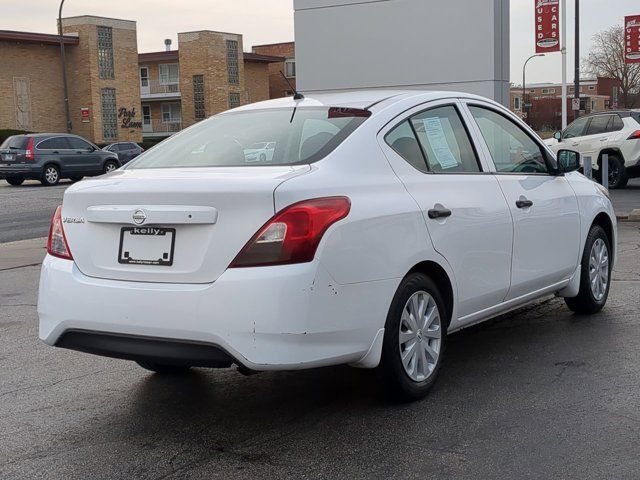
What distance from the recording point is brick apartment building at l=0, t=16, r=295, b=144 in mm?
49312

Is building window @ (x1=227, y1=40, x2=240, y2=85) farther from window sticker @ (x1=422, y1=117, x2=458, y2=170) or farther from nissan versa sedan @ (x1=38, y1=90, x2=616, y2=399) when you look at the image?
window sticker @ (x1=422, y1=117, x2=458, y2=170)

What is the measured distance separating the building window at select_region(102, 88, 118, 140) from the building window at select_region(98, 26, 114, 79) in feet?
3.32

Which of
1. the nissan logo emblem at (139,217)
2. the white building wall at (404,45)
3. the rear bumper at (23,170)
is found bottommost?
the rear bumper at (23,170)

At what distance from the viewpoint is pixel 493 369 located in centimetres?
532

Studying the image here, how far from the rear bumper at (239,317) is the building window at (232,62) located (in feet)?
198

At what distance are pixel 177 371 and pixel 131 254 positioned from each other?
1463 millimetres

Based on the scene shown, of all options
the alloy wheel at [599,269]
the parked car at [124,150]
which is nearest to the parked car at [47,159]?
the parked car at [124,150]

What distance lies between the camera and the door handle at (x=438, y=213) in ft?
15.4

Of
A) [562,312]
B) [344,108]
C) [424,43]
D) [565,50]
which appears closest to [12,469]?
[344,108]

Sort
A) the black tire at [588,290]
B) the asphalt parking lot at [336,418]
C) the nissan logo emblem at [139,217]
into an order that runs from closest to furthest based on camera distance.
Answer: the asphalt parking lot at [336,418]
the nissan logo emblem at [139,217]
the black tire at [588,290]

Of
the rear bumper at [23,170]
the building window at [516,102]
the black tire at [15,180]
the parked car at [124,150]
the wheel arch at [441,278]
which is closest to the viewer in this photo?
the wheel arch at [441,278]

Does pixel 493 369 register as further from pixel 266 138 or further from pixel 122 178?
pixel 122 178

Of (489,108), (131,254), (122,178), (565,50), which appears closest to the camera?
(131,254)

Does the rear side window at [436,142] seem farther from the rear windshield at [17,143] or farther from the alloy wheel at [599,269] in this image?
the rear windshield at [17,143]
